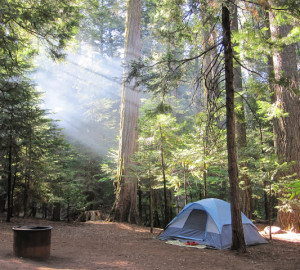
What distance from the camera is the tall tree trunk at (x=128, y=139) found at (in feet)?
37.3

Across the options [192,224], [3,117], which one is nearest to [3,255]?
[192,224]

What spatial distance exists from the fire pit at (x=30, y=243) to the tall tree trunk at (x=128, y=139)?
17.8 feet

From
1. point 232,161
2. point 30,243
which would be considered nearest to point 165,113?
point 232,161

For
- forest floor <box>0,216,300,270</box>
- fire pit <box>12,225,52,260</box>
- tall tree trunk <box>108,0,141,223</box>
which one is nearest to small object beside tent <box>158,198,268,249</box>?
forest floor <box>0,216,300,270</box>

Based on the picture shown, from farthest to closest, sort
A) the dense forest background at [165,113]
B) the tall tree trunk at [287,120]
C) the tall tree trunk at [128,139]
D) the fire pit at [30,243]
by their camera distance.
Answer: the tall tree trunk at [128,139] < the tall tree trunk at [287,120] < the dense forest background at [165,113] < the fire pit at [30,243]

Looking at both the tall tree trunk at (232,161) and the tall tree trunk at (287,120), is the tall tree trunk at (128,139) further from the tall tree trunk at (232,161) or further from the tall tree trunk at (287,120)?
the tall tree trunk at (287,120)

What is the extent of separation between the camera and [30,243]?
16.6ft

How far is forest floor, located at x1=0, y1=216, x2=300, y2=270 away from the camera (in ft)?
16.5

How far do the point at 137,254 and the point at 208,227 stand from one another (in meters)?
2.59

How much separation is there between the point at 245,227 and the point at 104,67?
25.0 metres

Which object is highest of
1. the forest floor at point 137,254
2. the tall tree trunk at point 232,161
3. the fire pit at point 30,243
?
the tall tree trunk at point 232,161

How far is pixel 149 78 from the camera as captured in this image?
24.8 feet

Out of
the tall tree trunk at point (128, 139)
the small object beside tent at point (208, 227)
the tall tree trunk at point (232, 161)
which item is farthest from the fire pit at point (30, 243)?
the tall tree trunk at point (128, 139)

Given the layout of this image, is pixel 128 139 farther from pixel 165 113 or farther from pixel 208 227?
pixel 208 227
